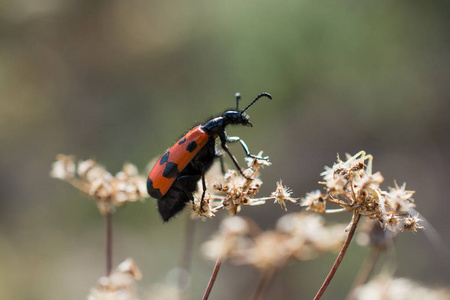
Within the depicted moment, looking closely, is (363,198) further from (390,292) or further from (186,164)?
(186,164)

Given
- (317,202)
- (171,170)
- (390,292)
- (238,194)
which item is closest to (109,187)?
(171,170)

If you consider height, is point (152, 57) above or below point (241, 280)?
above

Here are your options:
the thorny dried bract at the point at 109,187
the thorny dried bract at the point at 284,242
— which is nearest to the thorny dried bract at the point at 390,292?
the thorny dried bract at the point at 284,242

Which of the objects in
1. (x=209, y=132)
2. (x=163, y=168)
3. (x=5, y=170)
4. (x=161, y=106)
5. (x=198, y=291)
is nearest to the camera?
(x=163, y=168)

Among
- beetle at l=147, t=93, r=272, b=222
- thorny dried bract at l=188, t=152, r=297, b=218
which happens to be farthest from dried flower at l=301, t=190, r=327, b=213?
beetle at l=147, t=93, r=272, b=222

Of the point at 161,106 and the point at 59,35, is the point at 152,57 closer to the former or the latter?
the point at 161,106

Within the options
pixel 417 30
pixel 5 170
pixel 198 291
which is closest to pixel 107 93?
pixel 5 170

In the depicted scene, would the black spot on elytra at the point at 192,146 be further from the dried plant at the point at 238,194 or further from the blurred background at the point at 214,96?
the blurred background at the point at 214,96
